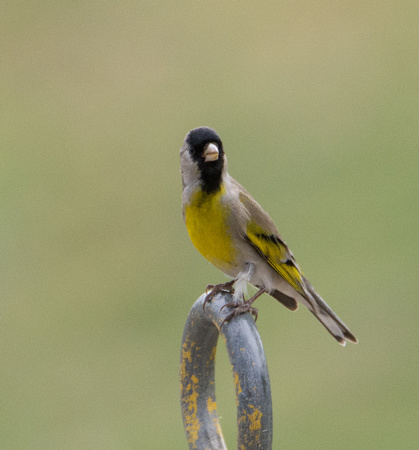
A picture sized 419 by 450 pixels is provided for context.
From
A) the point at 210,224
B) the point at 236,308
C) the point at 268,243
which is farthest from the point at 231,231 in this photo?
the point at 236,308

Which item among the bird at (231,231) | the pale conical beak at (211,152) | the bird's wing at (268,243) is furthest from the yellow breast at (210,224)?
the pale conical beak at (211,152)

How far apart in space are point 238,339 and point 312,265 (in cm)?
504

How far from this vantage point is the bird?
12.3ft

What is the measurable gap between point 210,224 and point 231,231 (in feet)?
0.32

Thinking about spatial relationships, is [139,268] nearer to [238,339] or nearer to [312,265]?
[312,265]

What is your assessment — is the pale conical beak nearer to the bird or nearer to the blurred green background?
the bird

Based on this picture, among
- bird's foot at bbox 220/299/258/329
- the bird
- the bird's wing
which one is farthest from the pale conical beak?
bird's foot at bbox 220/299/258/329

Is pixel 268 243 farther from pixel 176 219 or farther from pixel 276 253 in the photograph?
pixel 176 219

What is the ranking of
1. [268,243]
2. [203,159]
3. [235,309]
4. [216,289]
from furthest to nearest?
[268,243] < [203,159] < [216,289] < [235,309]

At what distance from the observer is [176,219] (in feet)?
27.7

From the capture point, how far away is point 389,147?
9.63 meters

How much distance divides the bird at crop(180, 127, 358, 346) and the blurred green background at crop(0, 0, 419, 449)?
5.81 ft

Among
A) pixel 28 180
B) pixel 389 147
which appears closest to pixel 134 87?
pixel 28 180

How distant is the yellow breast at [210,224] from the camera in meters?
3.85
